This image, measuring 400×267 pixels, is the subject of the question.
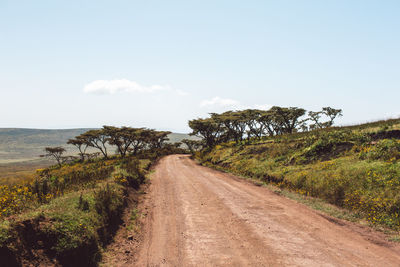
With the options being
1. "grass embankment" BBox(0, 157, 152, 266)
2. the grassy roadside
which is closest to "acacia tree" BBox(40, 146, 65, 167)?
"grass embankment" BBox(0, 157, 152, 266)

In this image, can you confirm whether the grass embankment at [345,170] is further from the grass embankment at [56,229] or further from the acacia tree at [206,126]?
the acacia tree at [206,126]

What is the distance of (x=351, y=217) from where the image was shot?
30.0 ft

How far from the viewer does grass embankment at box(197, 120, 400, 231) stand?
31.0 feet

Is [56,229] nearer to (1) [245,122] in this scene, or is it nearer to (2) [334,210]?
(2) [334,210]

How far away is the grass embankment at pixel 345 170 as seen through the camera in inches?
Result: 372

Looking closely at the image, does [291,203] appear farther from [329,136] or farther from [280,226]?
[329,136]

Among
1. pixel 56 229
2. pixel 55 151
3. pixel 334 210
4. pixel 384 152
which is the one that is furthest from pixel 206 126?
pixel 56 229

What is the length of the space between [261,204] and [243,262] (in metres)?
5.75

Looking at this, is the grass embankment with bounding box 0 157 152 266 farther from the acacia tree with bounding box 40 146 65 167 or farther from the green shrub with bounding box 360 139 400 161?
the acacia tree with bounding box 40 146 65 167

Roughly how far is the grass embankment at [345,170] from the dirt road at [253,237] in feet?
5.78

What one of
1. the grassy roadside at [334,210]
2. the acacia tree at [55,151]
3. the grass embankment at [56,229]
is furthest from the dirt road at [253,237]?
the acacia tree at [55,151]

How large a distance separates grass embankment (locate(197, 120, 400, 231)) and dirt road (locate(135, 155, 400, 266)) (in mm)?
1763

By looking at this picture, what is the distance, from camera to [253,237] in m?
7.41

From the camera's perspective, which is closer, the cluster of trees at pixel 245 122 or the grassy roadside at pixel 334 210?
the grassy roadside at pixel 334 210
